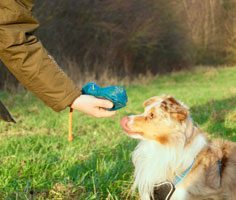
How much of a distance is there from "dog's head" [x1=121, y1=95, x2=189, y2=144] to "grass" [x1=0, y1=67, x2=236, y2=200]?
71 centimetres

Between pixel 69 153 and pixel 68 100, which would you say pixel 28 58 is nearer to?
pixel 68 100

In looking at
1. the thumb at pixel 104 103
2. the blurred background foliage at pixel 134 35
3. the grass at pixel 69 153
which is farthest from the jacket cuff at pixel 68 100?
the blurred background foliage at pixel 134 35

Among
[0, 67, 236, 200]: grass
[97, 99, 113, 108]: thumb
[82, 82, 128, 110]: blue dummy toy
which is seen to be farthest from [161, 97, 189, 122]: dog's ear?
[97, 99, 113, 108]: thumb

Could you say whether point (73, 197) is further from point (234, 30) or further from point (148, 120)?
point (234, 30)

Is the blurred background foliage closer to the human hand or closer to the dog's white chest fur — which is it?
the dog's white chest fur

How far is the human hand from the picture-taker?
9.04 ft

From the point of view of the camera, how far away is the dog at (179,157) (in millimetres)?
3934

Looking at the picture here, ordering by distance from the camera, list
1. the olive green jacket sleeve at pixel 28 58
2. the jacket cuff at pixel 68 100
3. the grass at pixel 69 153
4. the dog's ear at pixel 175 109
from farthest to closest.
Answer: the grass at pixel 69 153 → the dog's ear at pixel 175 109 → the jacket cuff at pixel 68 100 → the olive green jacket sleeve at pixel 28 58

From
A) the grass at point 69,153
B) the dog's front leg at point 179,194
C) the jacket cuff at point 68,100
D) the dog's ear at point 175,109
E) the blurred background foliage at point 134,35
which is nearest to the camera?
the jacket cuff at point 68,100

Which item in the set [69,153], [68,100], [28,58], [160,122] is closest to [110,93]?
[68,100]

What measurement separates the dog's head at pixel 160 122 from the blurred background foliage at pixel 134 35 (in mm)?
13970

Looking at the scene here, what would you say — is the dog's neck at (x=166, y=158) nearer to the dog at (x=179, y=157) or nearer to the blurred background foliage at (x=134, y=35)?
the dog at (x=179, y=157)

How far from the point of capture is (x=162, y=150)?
4.07 m

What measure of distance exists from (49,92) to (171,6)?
27013 millimetres
